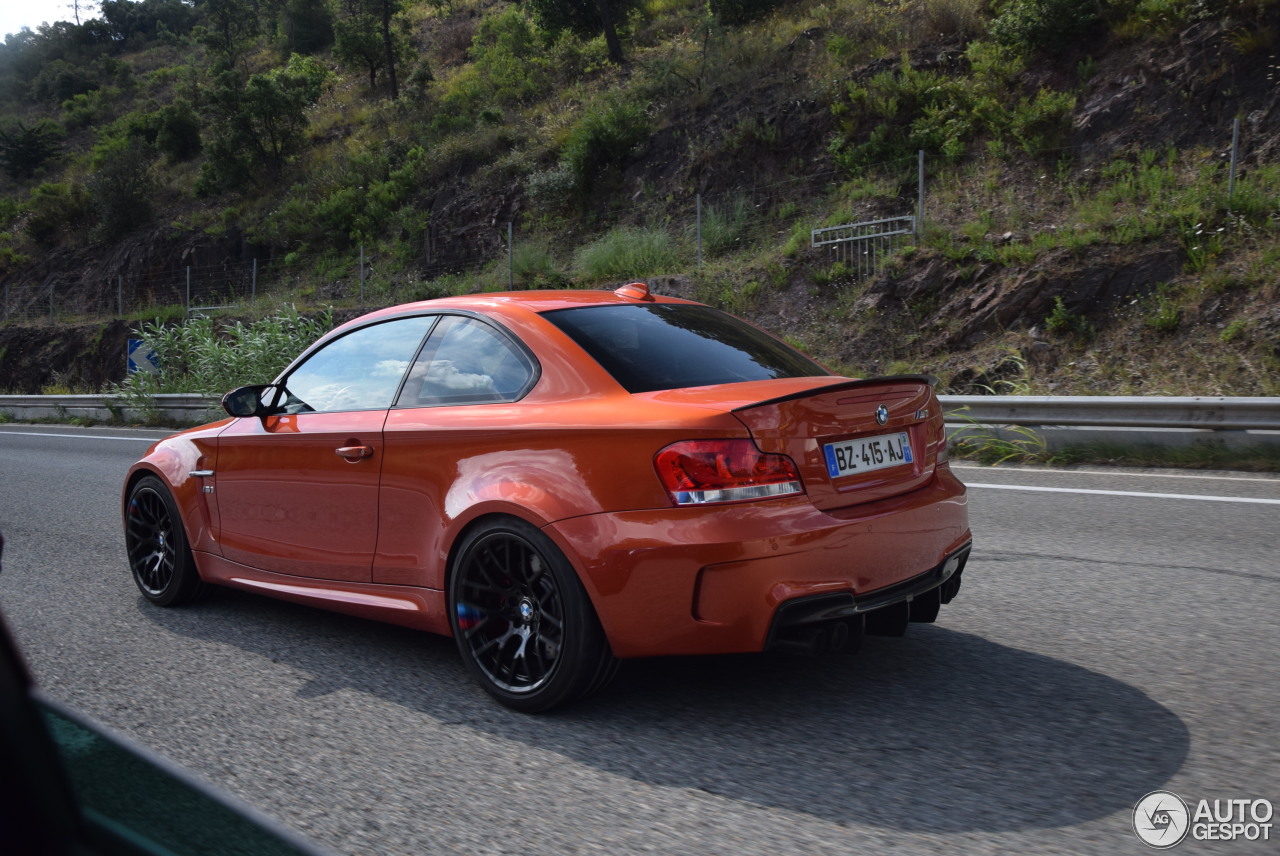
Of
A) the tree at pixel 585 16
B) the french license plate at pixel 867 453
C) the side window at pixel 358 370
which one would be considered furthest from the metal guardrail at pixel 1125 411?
the tree at pixel 585 16

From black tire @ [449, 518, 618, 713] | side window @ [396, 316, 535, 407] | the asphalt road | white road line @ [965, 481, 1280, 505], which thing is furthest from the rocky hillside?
black tire @ [449, 518, 618, 713]

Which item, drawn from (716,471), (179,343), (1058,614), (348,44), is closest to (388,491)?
(716,471)

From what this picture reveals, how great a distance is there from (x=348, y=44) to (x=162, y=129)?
10.1 metres

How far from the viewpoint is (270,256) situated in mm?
34406

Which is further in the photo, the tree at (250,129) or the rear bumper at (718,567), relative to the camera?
the tree at (250,129)

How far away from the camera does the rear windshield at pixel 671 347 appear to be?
3.71 m

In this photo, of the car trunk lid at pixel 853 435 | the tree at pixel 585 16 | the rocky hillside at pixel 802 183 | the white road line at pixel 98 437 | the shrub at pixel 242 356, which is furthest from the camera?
the tree at pixel 585 16

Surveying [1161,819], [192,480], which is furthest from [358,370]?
[1161,819]

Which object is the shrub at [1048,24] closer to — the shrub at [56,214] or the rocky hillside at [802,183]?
the rocky hillside at [802,183]

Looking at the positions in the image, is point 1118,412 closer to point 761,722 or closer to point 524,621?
Answer: point 761,722

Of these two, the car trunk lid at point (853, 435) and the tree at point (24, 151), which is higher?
the tree at point (24, 151)

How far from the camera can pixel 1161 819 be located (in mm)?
2584

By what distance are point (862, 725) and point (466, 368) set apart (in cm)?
196

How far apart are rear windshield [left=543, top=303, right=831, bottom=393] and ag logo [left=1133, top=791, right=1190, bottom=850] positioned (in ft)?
6.07
